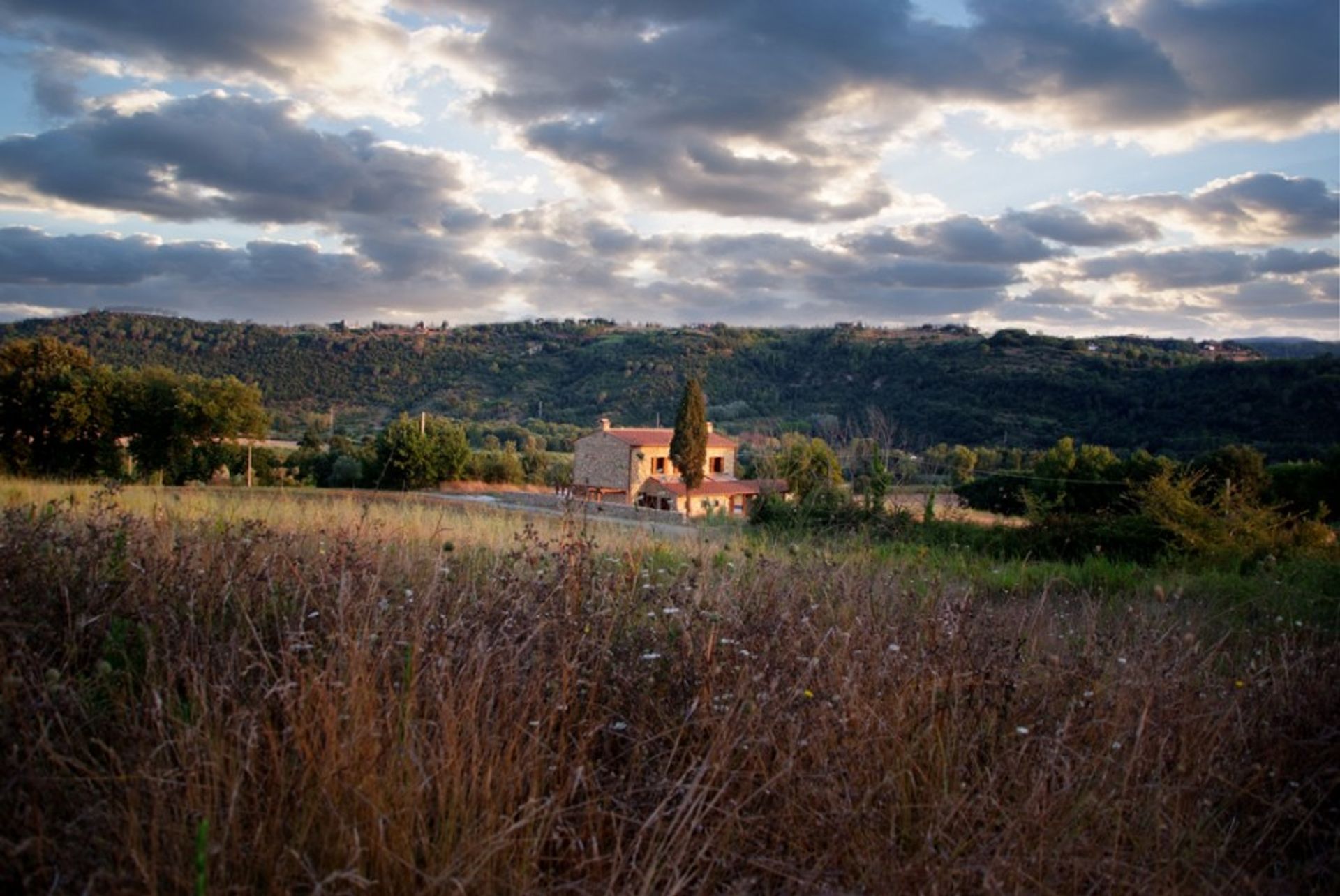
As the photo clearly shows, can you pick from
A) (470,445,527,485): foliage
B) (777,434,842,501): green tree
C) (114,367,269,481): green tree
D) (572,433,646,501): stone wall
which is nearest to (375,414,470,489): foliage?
(470,445,527,485): foliage

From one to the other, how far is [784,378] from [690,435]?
38.5m

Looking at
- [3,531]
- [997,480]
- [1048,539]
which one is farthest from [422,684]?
[997,480]

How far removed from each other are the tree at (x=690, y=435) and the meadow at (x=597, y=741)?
109 feet

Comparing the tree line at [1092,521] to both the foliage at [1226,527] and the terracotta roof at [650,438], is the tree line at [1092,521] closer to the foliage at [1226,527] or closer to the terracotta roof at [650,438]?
the foliage at [1226,527]

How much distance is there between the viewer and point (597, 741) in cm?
286

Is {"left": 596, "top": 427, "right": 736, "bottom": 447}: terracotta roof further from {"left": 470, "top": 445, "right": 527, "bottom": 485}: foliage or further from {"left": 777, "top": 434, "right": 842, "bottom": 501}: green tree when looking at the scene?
{"left": 777, "top": 434, "right": 842, "bottom": 501}: green tree

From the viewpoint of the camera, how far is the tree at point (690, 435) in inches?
1481

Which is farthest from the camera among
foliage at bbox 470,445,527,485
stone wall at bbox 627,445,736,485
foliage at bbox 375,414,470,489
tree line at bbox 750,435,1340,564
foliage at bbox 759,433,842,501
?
stone wall at bbox 627,445,736,485

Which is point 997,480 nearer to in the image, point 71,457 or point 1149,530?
point 1149,530

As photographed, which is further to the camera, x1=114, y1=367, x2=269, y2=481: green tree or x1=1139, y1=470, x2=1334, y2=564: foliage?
x1=114, y1=367, x2=269, y2=481: green tree

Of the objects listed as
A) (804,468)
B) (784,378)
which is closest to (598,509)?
(804,468)

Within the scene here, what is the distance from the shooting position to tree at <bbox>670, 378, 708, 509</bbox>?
123 feet

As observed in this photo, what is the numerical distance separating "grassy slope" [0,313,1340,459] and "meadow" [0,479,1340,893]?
2986 centimetres

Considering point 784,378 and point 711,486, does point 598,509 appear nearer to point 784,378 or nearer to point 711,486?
point 711,486
